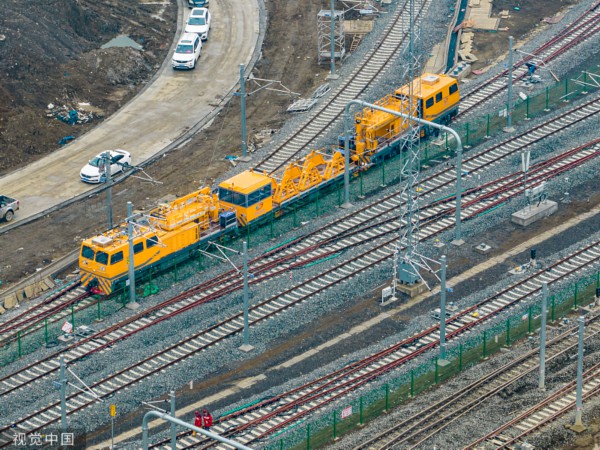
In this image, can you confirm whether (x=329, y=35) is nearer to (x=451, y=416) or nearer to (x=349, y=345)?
(x=349, y=345)

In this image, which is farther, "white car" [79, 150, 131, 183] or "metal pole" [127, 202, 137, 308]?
"white car" [79, 150, 131, 183]

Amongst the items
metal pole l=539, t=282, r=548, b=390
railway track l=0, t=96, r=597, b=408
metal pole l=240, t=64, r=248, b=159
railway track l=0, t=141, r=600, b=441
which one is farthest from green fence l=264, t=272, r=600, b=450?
metal pole l=240, t=64, r=248, b=159

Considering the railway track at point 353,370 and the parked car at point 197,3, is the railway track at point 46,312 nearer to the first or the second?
the railway track at point 353,370

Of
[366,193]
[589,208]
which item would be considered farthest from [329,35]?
[589,208]

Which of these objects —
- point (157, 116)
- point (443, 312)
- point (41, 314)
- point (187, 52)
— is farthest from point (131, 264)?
point (187, 52)

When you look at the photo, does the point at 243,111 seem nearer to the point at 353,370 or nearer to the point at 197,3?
the point at 197,3

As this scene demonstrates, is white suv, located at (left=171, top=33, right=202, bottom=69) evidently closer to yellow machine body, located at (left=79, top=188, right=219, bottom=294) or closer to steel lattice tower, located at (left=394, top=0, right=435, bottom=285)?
yellow machine body, located at (left=79, top=188, right=219, bottom=294)
